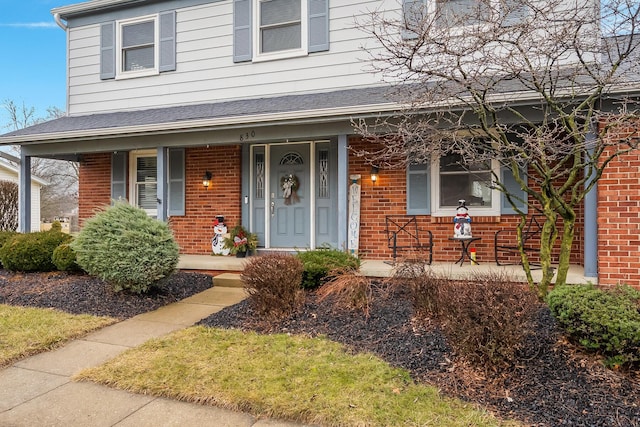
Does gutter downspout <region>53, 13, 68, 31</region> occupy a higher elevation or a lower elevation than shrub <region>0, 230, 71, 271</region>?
higher

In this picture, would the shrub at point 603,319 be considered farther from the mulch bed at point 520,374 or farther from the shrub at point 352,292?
the shrub at point 352,292

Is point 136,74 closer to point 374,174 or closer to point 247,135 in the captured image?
point 247,135

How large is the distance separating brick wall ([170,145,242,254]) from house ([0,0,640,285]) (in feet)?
0.08

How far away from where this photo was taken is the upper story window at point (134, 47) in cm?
864

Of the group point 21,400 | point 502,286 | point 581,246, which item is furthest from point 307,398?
point 581,246

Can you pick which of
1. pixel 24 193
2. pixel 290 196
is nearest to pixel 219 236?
pixel 290 196

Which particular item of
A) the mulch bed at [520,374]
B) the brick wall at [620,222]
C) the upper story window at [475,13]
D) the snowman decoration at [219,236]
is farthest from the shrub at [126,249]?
the brick wall at [620,222]

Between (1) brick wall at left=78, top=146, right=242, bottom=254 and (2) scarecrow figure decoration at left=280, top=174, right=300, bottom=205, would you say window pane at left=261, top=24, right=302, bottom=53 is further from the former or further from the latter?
(2) scarecrow figure decoration at left=280, top=174, right=300, bottom=205

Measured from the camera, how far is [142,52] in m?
8.96

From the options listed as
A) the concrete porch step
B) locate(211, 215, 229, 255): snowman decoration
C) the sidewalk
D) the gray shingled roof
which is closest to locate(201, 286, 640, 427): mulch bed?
the sidewalk

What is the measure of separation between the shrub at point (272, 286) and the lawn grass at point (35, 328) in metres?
1.63

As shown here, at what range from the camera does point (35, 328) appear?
4.32 m

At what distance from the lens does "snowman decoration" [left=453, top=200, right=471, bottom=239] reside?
6.33m

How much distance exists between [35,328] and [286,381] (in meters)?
2.96
